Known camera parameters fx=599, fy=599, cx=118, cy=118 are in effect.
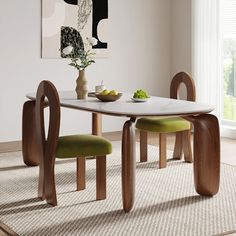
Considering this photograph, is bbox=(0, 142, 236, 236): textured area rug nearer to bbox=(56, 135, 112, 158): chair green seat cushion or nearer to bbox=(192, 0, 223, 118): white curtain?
bbox=(56, 135, 112, 158): chair green seat cushion

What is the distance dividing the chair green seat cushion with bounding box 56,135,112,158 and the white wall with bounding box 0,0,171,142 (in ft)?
8.44

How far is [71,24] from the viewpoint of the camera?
671 cm

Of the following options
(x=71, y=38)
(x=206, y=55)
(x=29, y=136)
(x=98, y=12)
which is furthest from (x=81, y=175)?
(x=206, y=55)

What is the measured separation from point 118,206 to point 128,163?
34 cm

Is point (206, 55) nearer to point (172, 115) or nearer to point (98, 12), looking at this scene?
point (98, 12)

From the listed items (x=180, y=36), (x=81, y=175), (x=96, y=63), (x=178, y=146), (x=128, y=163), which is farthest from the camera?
(x=180, y=36)

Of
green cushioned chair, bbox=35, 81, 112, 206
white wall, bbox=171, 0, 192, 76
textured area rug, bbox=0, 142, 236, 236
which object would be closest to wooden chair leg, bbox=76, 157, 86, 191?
textured area rug, bbox=0, 142, 236, 236

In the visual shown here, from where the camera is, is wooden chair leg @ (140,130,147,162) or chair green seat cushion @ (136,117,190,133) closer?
chair green seat cushion @ (136,117,190,133)

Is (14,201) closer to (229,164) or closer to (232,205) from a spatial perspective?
(232,205)

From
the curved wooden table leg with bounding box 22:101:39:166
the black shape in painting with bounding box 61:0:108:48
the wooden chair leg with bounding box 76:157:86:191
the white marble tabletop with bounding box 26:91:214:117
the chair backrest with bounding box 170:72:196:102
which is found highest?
the black shape in painting with bounding box 61:0:108:48

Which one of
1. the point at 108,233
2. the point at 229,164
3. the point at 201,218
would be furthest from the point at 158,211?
the point at 229,164

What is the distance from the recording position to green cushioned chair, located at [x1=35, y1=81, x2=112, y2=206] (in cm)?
399

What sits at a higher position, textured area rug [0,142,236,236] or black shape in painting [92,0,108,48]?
black shape in painting [92,0,108,48]

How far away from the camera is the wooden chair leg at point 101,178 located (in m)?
4.15
